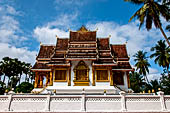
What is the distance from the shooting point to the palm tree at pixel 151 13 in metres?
15.6

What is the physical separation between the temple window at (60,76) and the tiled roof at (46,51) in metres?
4.62

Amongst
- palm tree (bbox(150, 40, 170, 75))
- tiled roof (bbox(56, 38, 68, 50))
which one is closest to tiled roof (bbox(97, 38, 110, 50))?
tiled roof (bbox(56, 38, 68, 50))

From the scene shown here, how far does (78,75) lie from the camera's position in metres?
16.4

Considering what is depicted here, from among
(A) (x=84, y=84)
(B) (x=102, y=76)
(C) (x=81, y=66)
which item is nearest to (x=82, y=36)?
(C) (x=81, y=66)

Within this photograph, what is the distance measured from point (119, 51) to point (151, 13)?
692 cm

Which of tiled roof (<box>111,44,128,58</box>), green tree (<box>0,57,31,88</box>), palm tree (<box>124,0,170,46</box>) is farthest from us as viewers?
green tree (<box>0,57,31,88</box>)

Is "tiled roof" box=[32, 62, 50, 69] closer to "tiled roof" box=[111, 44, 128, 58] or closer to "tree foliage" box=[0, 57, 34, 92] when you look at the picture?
"tiled roof" box=[111, 44, 128, 58]

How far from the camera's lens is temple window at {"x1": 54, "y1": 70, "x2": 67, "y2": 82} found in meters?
16.3

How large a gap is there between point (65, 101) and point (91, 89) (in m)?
6.41

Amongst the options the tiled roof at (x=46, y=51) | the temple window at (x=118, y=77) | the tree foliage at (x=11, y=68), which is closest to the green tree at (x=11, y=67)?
the tree foliage at (x=11, y=68)

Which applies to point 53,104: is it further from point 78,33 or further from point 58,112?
point 78,33

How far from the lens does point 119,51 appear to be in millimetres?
20797

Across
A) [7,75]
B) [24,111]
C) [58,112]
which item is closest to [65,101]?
[58,112]

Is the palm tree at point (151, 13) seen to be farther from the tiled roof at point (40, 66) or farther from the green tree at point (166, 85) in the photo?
the green tree at point (166, 85)
